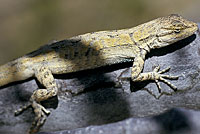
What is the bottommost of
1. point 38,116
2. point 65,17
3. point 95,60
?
point 38,116

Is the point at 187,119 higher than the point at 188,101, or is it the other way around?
the point at 187,119

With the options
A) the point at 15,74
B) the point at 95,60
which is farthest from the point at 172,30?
the point at 15,74

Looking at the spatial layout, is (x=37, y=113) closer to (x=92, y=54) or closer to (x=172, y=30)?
(x=92, y=54)

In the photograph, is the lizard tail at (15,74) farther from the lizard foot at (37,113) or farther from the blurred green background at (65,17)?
the blurred green background at (65,17)

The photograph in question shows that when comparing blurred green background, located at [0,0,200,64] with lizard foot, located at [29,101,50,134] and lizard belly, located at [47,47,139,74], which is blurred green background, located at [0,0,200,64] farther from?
lizard foot, located at [29,101,50,134]

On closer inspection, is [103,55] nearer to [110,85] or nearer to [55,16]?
[110,85]

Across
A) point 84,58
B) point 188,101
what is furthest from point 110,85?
point 188,101
